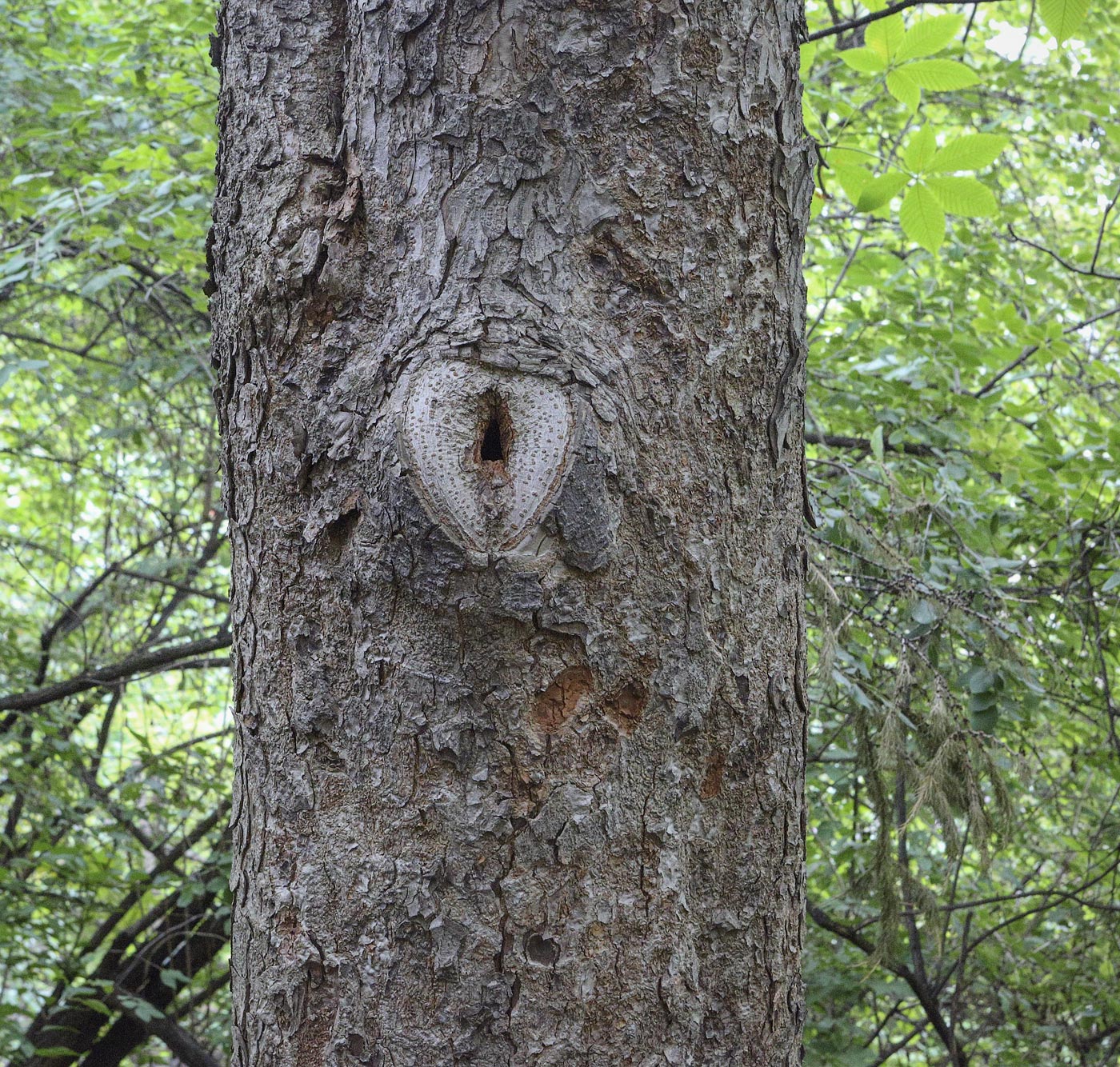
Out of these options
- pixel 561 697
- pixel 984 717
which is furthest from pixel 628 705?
pixel 984 717

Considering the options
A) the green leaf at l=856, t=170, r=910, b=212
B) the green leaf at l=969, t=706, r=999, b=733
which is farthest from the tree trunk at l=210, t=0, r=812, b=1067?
the green leaf at l=969, t=706, r=999, b=733

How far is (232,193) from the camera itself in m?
1.10

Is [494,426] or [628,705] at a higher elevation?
[494,426]

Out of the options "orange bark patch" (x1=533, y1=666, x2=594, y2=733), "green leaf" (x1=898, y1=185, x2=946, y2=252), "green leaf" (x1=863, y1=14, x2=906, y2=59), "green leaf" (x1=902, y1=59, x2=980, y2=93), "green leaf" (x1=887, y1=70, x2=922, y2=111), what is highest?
"green leaf" (x1=863, y1=14, x2=906, y2=59)

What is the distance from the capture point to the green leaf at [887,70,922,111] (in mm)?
1862

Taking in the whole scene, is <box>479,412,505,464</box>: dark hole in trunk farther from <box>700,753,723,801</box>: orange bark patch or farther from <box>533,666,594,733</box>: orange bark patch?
<box>700,753,723,801</box>: orange bark patch

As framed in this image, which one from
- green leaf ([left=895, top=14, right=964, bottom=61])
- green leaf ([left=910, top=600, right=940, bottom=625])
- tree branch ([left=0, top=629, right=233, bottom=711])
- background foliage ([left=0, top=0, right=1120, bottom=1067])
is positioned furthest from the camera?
tree branch ([left=0, top=629, right=233, bottom=711])

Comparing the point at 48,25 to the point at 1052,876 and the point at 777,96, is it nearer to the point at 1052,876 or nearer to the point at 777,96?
the point at 777,96

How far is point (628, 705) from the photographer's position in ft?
3.04

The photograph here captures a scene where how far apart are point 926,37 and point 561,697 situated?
1539 millimetres

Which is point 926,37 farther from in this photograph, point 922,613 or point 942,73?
point 922,613

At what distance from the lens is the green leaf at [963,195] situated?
187cm

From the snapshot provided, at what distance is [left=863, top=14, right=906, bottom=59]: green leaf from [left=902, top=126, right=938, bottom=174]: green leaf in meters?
0.15

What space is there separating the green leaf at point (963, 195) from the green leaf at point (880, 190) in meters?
0.07
